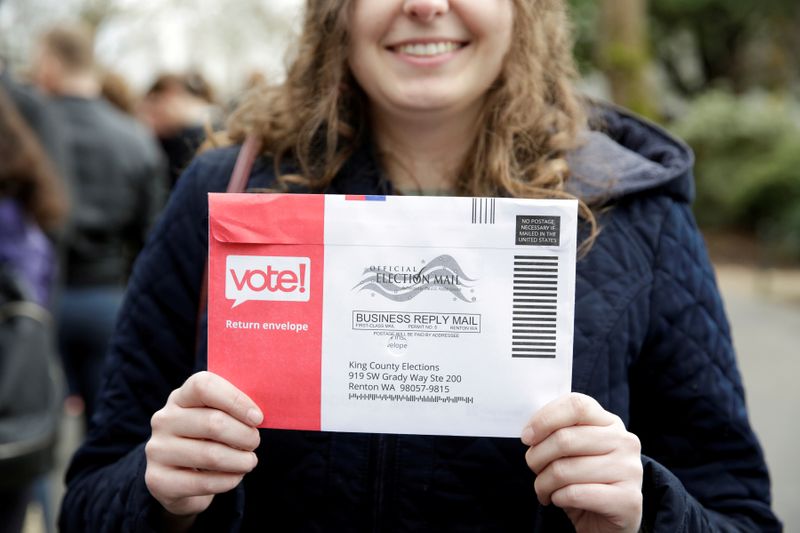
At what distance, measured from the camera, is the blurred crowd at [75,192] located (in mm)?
3432

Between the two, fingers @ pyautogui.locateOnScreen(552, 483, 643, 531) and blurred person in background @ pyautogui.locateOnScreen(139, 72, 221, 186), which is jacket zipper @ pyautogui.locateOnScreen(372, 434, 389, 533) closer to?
fingers @ pyautogui.locateOnScreen(552, 483, 643, 531)

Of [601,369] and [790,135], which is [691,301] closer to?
[601,369]

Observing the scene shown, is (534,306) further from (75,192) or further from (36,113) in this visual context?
(75,192)

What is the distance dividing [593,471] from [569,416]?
0.29 feet

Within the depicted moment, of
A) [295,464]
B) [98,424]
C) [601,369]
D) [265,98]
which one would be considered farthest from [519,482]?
[265,98]

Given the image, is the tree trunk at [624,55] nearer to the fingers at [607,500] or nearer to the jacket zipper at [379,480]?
the jacket zipper at [379,480]

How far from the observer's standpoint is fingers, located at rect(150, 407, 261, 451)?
4.65ft

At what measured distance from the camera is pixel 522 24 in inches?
70.7

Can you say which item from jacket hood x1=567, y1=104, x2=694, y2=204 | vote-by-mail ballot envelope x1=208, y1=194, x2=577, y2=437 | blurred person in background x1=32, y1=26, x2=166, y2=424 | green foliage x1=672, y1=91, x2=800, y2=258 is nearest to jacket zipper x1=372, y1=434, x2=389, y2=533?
vote-by-mail ballot envelope x1=208, y1=194, x2=577, y2=437

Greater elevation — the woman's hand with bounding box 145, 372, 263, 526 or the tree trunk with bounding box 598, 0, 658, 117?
the tree trunk with bounding box 598, 0, 658, 117

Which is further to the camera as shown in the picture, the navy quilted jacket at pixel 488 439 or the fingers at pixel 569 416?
the navy quilted jacket at pixel 488 439

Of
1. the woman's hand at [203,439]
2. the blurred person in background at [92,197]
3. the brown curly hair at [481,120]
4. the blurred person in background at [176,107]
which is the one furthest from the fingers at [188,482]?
the blurred person in background at [176,107]

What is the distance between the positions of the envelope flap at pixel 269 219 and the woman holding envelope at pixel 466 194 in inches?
13.4

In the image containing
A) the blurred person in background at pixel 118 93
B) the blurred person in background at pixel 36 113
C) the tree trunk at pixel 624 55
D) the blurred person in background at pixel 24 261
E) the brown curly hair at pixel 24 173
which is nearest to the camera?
the blurred person in background at pixel 24 261
